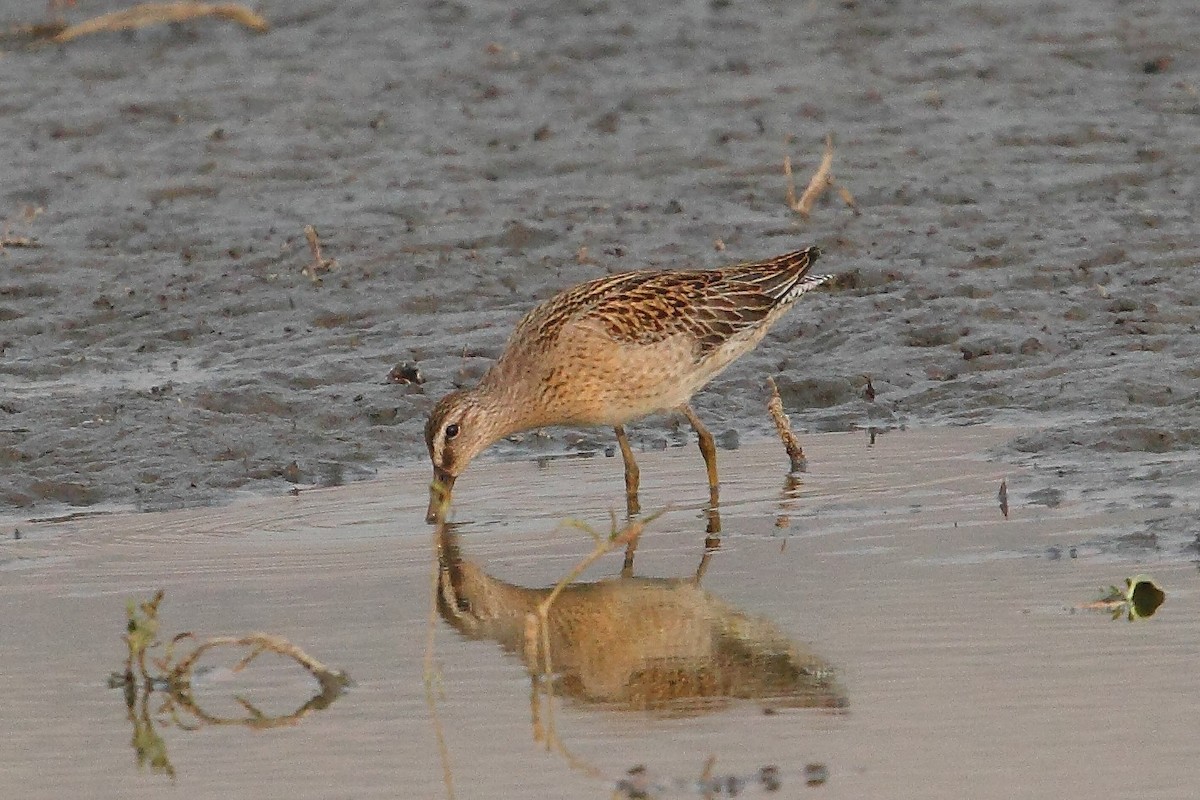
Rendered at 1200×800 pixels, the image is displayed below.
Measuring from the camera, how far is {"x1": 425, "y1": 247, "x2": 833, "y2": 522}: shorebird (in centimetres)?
816

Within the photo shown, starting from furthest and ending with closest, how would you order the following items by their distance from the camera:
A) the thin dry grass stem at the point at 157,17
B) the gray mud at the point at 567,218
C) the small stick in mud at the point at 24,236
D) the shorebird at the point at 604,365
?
the thin dry grass stem at the point at 157,17, the small stick in mud at the point at 24,236, the gray mud at the point at 567,218, the shorebird at the point at 604,365

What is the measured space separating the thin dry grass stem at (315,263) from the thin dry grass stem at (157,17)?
3915 millimetres

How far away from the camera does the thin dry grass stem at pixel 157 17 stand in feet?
47.9

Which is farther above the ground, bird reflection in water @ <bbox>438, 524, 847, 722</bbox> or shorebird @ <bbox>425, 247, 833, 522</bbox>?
shorebird @ <bbox>425, 247, 833, 522</bbox>

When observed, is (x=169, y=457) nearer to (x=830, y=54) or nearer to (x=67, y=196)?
(x=67, y=196)

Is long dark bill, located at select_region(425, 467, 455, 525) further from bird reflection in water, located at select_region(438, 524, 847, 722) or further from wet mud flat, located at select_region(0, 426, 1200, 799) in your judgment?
bird reflection in water, located at select_region(438, 524, 847, 722)

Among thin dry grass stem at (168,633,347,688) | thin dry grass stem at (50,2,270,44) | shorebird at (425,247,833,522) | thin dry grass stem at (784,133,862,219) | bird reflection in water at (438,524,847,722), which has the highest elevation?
thin dry grass stem at (50,2,270,44)

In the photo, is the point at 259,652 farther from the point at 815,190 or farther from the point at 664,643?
the point at 815,190

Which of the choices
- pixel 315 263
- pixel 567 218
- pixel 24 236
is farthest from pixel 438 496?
pixel 24 236

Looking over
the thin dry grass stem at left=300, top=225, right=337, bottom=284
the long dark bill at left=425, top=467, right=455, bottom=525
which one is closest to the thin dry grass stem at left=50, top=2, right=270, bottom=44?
the thin dry grass stem at left=300, top=225, right=337, bottom=284

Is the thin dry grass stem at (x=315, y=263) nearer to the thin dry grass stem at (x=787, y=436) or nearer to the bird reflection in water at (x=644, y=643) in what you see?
the thin dry grass stem at (x=787, y=436)

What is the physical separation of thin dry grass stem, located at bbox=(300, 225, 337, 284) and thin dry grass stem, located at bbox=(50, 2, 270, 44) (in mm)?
3915

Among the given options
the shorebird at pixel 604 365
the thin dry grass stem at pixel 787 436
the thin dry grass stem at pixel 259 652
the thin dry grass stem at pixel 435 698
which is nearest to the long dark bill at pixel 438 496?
the shorebird at pixel 604 365

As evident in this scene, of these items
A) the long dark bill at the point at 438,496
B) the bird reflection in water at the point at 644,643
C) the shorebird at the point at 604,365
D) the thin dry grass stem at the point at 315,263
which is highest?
the thin dry grass stem at the point at 315,263
